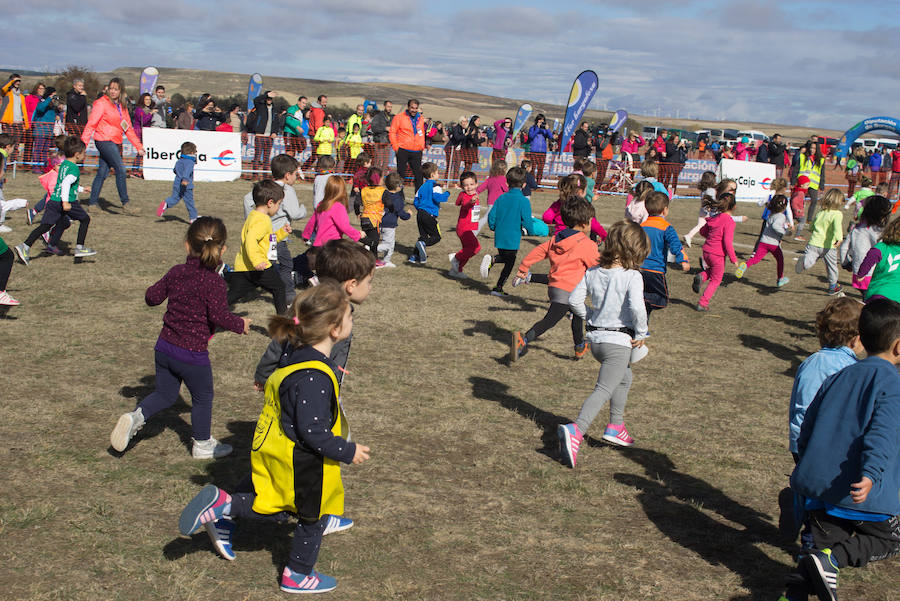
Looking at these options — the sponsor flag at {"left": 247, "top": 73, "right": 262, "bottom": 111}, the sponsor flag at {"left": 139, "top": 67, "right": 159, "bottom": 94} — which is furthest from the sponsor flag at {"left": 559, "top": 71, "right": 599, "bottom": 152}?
the sponsor flag at {"left": 139, "top": 67, "right": 159, "bottom": 94}

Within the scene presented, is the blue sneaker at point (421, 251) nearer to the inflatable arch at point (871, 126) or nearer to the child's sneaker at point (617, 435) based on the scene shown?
the child's sneaker at point (617, 435)

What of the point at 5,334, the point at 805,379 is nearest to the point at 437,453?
the point at 805,379

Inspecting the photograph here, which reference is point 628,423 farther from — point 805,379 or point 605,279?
point 805,379

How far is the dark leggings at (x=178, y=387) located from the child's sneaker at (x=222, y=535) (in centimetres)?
127

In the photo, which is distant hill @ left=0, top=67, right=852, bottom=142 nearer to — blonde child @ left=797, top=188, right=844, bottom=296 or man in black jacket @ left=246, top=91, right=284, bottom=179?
man in black jacket @ left=246, top=91, right=284, bottom=179

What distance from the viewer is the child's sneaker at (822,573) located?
351 cm

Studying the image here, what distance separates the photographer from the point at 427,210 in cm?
1274

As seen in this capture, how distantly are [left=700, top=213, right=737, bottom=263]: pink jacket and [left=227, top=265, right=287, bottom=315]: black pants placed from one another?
6.38 meters

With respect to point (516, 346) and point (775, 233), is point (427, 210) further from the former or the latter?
point (775, 233)

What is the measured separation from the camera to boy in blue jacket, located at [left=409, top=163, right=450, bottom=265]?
41.3 feet

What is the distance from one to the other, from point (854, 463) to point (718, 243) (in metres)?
7.89

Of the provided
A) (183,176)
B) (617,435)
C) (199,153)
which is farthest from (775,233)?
(199,153)

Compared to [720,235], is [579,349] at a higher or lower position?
lower

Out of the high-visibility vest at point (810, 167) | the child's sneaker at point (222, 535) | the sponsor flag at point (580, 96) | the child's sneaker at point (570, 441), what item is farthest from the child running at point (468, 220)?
the sponsor flag at point (580, 96)
